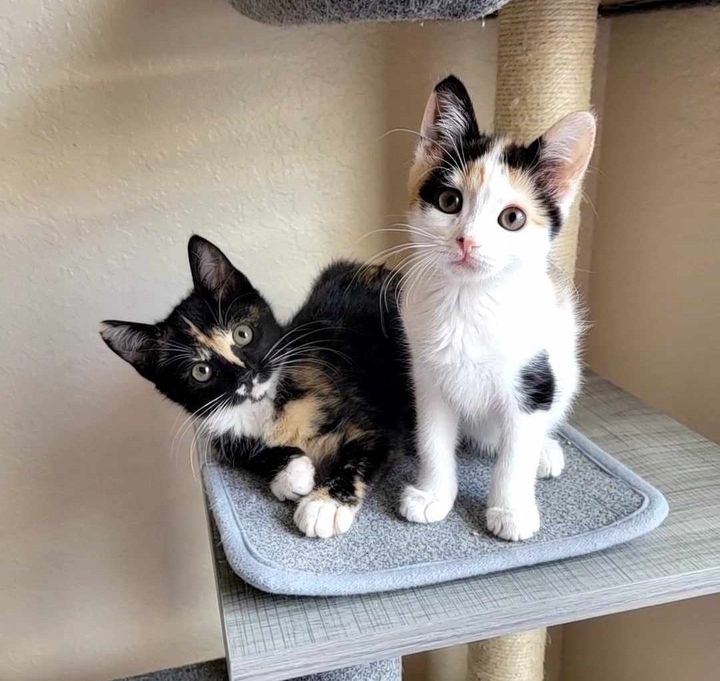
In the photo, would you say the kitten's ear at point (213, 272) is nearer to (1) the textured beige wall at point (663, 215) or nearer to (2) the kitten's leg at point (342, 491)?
(2) the kitten's leg at point (342, 491)

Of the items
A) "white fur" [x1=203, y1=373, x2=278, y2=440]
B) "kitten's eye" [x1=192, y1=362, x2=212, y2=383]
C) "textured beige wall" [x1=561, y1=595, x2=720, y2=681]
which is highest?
"kitten's eye" [x1=192, y1=362, x2=212, y2=383]

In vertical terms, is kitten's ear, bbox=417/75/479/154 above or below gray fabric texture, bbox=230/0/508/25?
below

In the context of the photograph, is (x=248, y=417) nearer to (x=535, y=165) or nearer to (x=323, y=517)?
(x=323, y=517)

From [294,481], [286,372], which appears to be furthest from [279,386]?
[294,481]

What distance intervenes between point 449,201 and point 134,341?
40 centimetres

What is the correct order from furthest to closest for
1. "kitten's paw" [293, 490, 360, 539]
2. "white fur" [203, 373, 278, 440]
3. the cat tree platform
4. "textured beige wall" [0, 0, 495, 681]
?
1. "textured beige wall" [0, 0, 495, 681]
2. "white fur" [203, 373, 278, 440]
3. "kitten's paw" [293, 490, 360, 539]
4. the cat tree platform

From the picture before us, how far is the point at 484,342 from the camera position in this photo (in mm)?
750

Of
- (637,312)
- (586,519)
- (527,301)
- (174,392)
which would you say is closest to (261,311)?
(174,392)

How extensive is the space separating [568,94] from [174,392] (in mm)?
643

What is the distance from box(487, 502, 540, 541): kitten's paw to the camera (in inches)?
29.8

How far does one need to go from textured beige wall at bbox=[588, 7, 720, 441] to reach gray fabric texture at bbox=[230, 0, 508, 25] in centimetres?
48

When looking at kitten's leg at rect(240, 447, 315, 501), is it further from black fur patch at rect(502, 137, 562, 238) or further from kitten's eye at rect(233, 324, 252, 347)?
black fur patch at rect(502, 137, 562, 238)

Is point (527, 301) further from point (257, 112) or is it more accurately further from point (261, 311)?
point (257, 112)

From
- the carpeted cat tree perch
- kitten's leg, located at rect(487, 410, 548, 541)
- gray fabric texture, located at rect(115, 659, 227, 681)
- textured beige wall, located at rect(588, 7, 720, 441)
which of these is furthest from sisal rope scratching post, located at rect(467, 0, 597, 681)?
gray fabric texture, located at rect(115, 659, 227, 681)
